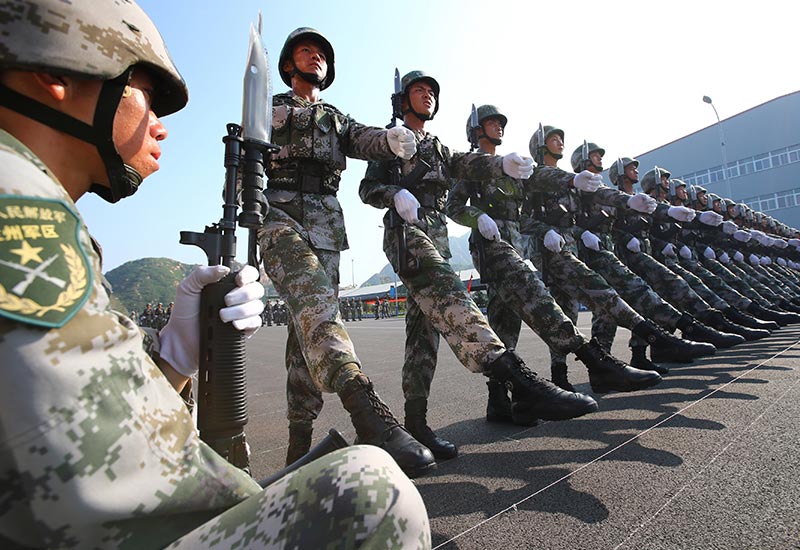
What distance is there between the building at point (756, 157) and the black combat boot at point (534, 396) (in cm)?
A: 3813

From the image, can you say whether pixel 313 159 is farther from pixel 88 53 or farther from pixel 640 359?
pixel 640 359

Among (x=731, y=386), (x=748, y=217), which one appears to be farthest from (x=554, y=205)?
(x=748, y=217)

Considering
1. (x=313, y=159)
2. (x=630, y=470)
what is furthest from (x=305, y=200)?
(x=630, y=470)

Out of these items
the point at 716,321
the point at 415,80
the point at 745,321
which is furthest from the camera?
the point at 745,321

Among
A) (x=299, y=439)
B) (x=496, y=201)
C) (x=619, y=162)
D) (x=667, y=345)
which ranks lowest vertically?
(x=299, y=439)

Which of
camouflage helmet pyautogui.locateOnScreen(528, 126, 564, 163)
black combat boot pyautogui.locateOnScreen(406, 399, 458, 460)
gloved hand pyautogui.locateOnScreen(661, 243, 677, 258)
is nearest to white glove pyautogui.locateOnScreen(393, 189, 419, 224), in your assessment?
black combat boot pyautogui.locateOnScreen(406, 399, 458, 460)

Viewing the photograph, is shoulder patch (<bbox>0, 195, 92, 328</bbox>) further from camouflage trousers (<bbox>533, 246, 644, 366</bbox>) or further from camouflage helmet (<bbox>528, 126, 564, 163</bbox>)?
camouflage helmet (<bbox>528, 126, 564, 163</bbox>)

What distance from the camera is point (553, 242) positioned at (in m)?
4.30

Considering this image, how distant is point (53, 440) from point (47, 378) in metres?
0.07

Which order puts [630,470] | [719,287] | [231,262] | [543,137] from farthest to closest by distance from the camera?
[719,287] < [543,137] < [630,470] < [231,262]

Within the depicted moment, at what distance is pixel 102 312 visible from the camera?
601 millimetres

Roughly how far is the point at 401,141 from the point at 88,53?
1706 mm

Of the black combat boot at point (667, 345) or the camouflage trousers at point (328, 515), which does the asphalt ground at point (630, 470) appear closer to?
the black combat boot at point (667, 345)

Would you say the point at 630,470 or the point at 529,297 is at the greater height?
the point at 529,297
